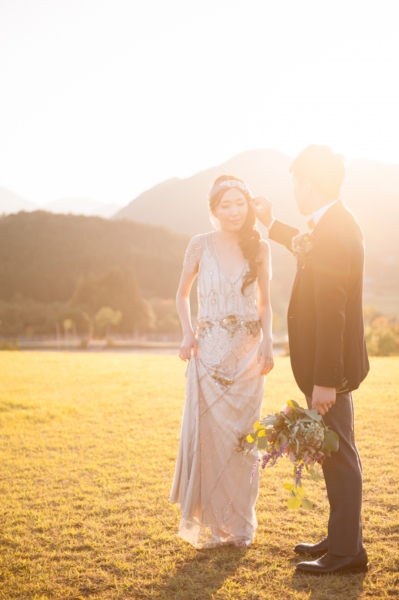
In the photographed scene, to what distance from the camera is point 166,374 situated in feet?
47.6

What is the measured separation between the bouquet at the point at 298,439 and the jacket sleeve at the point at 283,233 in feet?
3.94

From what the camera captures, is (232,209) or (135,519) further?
(135,519)

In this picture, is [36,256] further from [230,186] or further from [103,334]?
[230,186]

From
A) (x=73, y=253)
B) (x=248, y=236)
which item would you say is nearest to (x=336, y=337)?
(x=248, y=236)

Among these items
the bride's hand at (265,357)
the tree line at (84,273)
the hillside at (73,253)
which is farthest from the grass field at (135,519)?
the hillside at (73,253)

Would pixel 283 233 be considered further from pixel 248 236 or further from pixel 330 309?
pixel 330 309

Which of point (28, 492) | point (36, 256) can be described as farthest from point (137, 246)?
point (28, 492)

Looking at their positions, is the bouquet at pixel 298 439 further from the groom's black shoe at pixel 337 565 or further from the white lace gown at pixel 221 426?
the white lace gown at pixel 221 426

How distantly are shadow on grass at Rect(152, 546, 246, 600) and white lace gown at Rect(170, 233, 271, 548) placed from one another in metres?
0.15

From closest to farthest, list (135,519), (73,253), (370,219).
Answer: (135,519) → (73,253) → (370,219)

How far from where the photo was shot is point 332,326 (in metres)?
3.09

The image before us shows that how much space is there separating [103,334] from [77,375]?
223 feet

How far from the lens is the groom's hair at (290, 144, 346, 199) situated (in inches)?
127

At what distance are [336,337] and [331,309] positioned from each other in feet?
0.56
